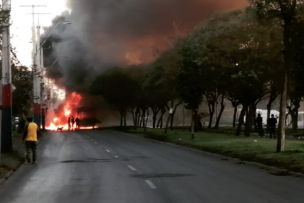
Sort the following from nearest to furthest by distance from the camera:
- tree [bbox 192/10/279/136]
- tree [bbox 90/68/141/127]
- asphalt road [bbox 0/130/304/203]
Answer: asphalt road [bbox 0/130/304/203] < tree [bbox 192/10/279/136] < tree [bbox 90/68/141/127]

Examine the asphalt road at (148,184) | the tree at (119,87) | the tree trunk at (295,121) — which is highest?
the tree at (119,87)

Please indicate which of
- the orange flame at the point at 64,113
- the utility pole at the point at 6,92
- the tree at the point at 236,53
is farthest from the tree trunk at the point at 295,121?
the orange flame at the point at 64,113

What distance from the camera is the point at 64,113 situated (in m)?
108

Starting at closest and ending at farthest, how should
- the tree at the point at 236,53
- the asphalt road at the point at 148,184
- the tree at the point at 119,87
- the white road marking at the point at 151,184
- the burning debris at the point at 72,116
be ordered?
the asphalt road at the point at 148,184
the white road marking at the point at 151,184
the tree at the point at 236,53
the tree at the point at 119,87
the burning debris at the point at 72,116

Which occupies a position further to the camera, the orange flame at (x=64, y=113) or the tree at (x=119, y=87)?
the orange flame at (x=64, y=113)

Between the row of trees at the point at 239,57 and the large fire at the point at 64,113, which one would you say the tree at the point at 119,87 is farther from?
the row of trees at the point at 239,57

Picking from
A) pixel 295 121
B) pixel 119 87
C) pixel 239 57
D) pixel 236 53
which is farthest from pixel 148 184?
pixel 119 87

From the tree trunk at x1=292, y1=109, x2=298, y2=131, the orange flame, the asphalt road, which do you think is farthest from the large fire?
the asphalt road

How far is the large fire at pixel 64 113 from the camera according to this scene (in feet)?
320

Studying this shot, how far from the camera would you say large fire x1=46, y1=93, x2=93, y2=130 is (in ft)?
320

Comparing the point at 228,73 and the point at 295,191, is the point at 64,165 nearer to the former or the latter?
the point at 295,191

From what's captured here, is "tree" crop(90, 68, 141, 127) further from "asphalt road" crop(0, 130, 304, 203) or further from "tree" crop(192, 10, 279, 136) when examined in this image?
"asphalt road" crop(0, 130, 304, 203)

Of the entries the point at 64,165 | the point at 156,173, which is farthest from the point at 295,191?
the point at 64,165

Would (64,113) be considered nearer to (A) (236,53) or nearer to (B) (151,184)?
(A) (236,53)
